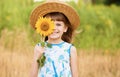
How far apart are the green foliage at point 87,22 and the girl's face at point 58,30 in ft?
12.3

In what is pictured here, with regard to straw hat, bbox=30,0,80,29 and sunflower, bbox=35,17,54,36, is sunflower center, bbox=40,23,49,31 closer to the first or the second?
sunflower, bbox=35,17,54,36

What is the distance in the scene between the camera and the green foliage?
918 centimetres

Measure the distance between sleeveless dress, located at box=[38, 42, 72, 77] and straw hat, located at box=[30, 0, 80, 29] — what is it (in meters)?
0.28

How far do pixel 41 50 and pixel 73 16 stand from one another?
0.49 metres

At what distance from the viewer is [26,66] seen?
665 centimetres

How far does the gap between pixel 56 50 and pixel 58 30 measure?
0.60 ft

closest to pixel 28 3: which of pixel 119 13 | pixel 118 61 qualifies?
pixel 119 13

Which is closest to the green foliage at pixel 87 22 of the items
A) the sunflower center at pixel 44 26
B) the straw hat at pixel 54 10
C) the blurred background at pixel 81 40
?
the blurred background at pixel 81 40

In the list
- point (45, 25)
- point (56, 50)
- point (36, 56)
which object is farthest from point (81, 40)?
point (45, 25)

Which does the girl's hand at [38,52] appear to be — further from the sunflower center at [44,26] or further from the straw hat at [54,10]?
the straw hat at [54,10]

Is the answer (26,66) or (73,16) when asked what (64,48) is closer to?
(73,16)

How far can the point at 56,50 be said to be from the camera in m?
4.54

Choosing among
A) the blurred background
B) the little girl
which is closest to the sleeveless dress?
the little girl

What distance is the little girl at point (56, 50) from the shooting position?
4.47 m
